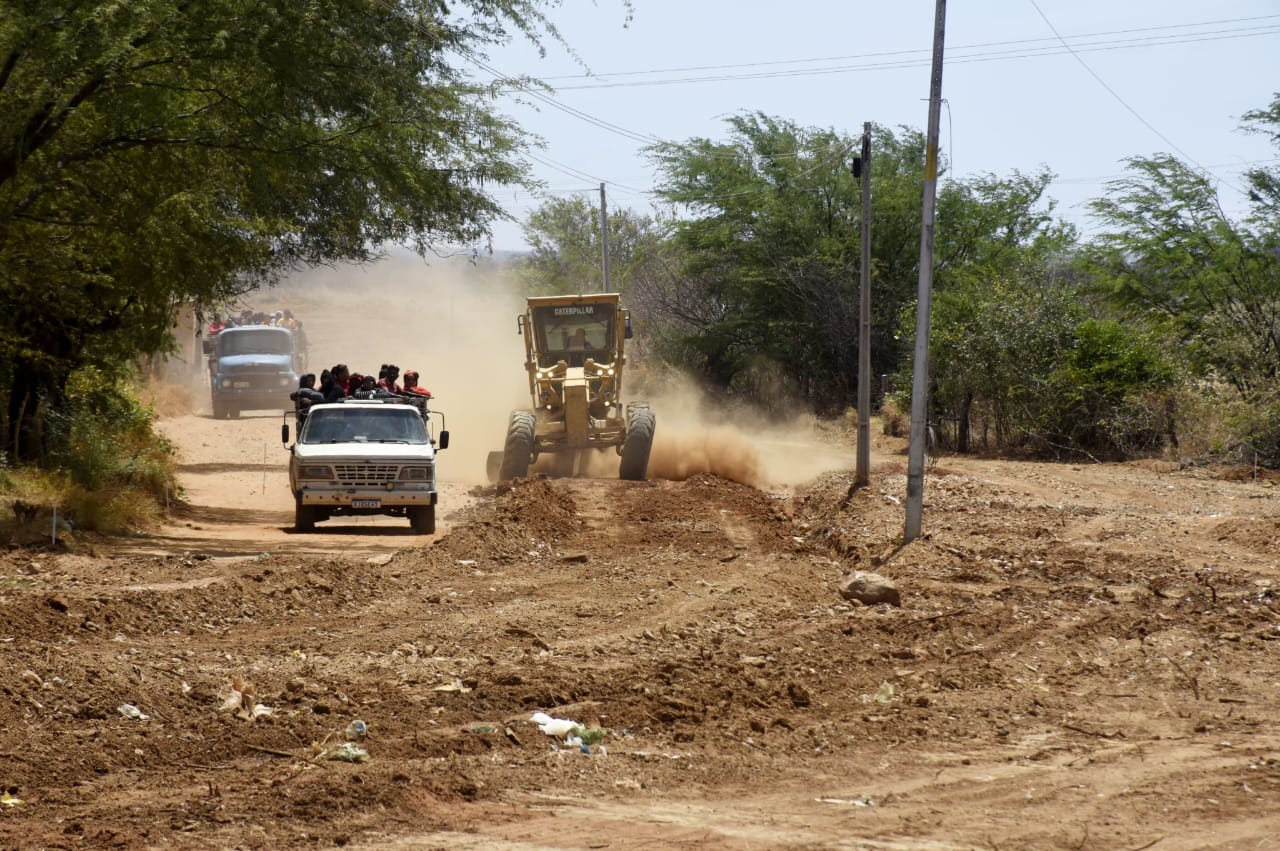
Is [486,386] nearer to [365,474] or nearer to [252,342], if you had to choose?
[252,342]

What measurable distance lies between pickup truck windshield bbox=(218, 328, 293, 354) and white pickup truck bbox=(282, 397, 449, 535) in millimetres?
24302

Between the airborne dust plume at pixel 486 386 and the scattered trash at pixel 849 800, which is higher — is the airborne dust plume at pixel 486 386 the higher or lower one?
the higher one

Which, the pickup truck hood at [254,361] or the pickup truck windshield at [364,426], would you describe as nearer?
the pickup truck windshield at [364,426]

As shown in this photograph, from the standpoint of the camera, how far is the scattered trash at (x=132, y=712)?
26.5ft

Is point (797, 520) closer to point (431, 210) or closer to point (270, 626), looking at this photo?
point (431, 210)

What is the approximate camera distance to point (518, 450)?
23.4 meters

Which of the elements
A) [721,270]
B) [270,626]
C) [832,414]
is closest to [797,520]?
[270,626]

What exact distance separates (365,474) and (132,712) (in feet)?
34.1

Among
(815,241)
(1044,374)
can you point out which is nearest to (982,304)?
(1044,374)

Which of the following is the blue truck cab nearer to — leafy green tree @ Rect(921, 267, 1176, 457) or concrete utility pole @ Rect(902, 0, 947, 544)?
leafy green tree @ Rect(921, 267, 1176, 457)

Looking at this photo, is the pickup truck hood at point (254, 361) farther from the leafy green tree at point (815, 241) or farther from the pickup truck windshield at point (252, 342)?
the leafy green tree at point (815, 241)

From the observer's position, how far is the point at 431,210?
20.4 meters

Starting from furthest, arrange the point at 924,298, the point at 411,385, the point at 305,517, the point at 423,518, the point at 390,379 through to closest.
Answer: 1. the point at 390,379
2. the point at 411,385
3. the point at 305,517
4. the point at 423,518
5. the point at 924,298

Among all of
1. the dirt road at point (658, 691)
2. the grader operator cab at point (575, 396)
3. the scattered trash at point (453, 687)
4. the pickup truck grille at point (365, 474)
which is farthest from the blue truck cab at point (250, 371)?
the scattered trash at point (453, 687)
